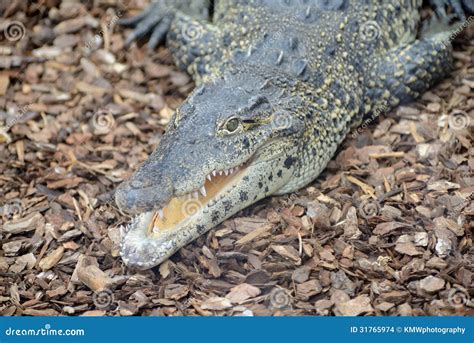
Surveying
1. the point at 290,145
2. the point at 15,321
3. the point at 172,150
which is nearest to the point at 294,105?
the point at 290,145

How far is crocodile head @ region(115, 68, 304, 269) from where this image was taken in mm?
3324

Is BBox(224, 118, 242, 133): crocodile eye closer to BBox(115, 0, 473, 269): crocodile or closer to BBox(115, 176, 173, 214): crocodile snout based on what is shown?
BBox(115, 0, 473, 269): crocodile

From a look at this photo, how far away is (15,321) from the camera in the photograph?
320 centimetres

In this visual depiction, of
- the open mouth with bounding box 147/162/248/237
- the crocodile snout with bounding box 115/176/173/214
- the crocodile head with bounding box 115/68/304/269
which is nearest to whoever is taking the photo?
the crocodile snout with bounding box 115/176/173/214

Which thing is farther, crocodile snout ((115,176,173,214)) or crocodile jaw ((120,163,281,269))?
crocodile jaw ((120,163,281,269))

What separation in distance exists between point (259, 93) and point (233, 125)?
311 mm

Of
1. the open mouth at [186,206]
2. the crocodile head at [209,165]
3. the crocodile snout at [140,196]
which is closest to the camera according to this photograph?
the crocodile snout at [140,196]

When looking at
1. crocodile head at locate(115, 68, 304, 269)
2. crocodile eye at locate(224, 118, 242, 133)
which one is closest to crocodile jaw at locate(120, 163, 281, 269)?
crocodile head at locate(115, 68, 304, 269)

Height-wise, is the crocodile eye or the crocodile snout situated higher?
the crocodile eye

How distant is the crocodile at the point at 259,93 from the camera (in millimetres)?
Result: 3398

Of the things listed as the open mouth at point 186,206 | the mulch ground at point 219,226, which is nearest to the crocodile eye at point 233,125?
the open mouth at point 186,206

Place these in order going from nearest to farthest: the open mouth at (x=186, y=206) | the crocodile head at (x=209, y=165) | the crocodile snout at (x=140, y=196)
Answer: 1. the crocodile snout at (x=140, y=196)
2. the crocodile head at (x=209, y=165)
3. the open mouth at (x=186, y=206)

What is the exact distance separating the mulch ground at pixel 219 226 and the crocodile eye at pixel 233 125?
1.48ft

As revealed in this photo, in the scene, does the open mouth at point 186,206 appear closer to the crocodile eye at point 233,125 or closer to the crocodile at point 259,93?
the crocodile at point 259,93
